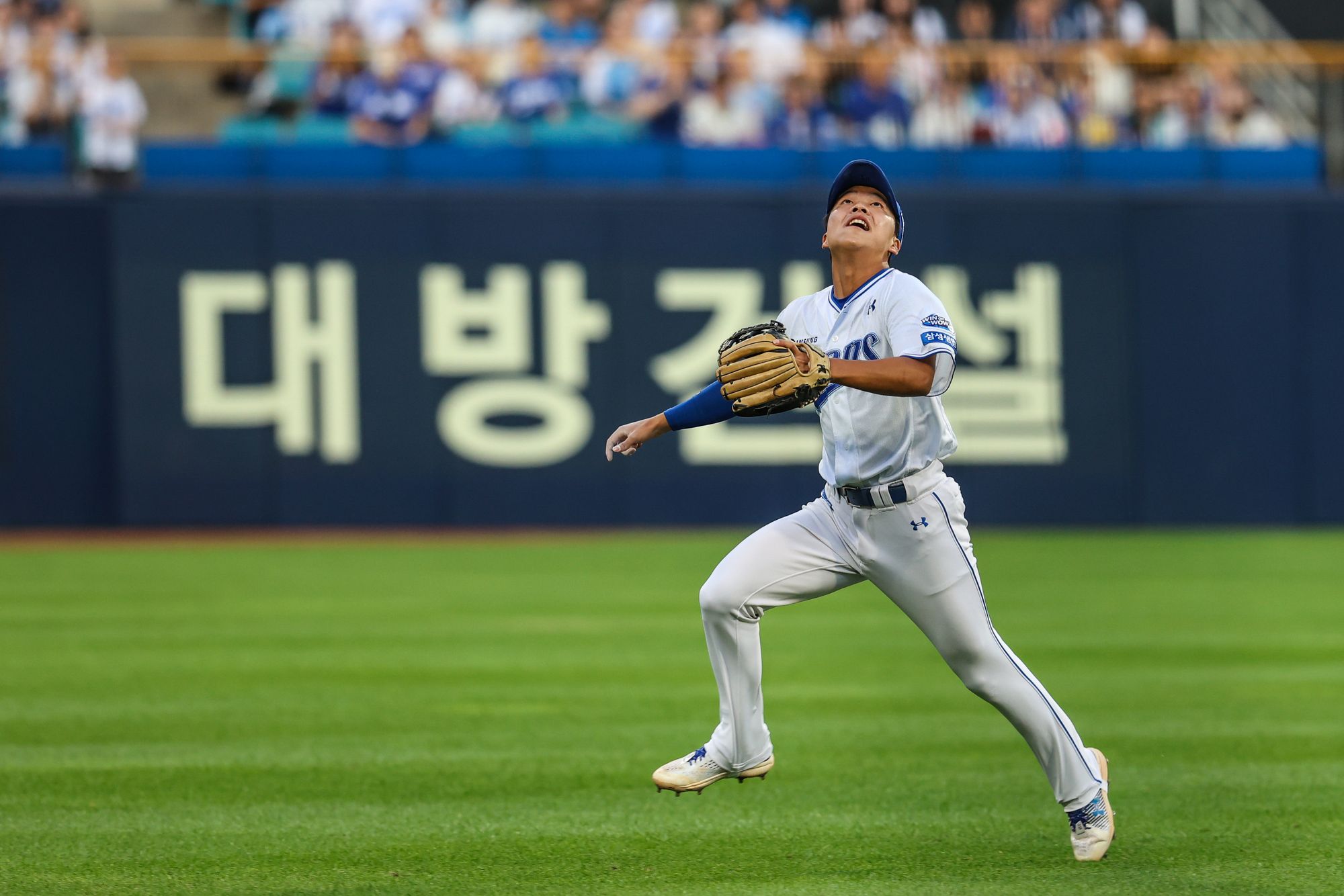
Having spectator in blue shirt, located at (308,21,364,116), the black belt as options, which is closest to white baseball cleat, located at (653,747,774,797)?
the black belt

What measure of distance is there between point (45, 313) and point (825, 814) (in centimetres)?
1358

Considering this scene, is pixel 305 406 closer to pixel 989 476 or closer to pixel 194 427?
pixel 194 427

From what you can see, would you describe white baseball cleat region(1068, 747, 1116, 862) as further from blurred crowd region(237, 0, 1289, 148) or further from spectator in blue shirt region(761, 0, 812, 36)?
spectator in blue shirt region(761, 0, 812, 36)

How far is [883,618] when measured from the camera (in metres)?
11.5

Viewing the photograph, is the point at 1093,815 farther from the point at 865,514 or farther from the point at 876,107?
the point at 876,107

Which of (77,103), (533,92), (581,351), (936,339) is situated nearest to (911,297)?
(936,339)

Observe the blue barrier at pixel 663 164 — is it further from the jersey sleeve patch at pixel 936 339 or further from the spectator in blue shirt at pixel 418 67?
the jersey sleeve patch at pixel 936 339

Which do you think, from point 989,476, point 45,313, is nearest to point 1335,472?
point 989,476

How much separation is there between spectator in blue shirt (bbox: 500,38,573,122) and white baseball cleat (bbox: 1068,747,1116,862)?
1398 cm

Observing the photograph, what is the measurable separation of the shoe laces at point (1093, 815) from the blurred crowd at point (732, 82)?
13899mm

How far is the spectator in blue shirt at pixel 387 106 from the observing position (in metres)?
18.0

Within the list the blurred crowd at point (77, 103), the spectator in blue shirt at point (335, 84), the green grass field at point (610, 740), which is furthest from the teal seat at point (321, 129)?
the green grass field at point (610, 740)

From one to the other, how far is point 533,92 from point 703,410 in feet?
43.8

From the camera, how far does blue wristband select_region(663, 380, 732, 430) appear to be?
527 cm
